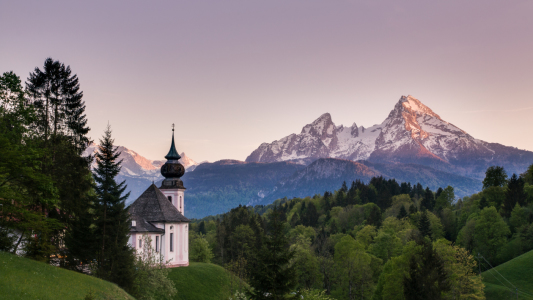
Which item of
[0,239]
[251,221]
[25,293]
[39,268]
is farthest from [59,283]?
[251,221]

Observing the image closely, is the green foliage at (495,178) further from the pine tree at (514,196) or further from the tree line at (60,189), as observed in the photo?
the tree line at (60,189)

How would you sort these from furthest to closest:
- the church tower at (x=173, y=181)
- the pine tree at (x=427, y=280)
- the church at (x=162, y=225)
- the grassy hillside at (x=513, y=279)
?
1. the church tower at (x=173, y=181)
2. the church at (x=162, y=225)
3. the grassy hillside at (x=513, y=279)
4. the pine tree at (x=427, y=280)

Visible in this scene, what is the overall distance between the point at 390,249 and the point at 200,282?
140 feet

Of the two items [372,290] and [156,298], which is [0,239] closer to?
[156,298]

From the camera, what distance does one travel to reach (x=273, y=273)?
3247cm

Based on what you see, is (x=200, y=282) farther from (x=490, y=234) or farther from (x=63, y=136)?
(x=490, y=234)

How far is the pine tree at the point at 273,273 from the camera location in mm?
32406

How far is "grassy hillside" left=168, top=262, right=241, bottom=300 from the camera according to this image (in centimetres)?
5628

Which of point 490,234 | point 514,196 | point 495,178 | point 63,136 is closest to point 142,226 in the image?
point 63,136

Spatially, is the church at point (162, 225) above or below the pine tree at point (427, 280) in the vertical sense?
above

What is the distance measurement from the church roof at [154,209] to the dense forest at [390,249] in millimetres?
11861

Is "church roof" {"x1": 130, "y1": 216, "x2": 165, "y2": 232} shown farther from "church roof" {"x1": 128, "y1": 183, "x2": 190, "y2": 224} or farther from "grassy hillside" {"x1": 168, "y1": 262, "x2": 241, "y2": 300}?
"grassy hillside" {"x1": 168, "y1": 262, "x2": 241, "y2": 300}

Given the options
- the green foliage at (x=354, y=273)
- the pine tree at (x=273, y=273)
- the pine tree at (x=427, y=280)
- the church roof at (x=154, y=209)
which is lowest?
the green foliage at (x=354, y=273)

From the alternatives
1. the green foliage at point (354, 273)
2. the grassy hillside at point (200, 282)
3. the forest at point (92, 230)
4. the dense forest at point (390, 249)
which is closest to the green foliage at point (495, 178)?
the dense forest at point (390, 249)
